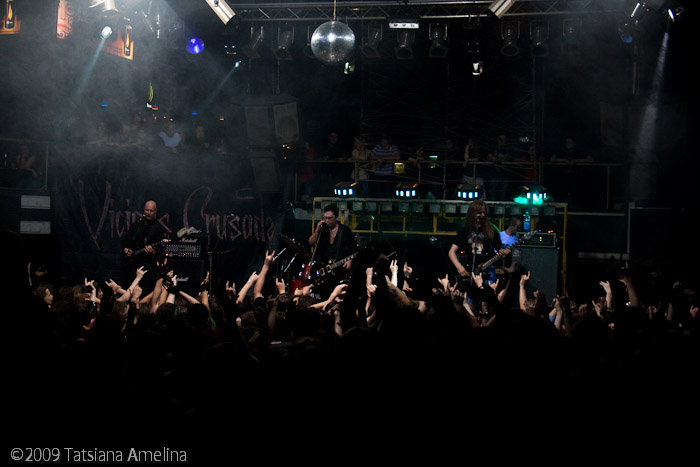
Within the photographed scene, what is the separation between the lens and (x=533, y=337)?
2547 mm

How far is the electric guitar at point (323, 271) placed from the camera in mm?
8290

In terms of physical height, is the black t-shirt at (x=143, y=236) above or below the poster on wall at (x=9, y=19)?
below

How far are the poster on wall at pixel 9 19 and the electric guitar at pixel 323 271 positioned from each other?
5.69 m

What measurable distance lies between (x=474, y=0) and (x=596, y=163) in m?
4.24

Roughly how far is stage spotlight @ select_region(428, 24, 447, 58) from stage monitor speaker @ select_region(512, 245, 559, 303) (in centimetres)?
390

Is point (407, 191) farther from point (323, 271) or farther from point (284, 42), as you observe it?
point (284, 42)

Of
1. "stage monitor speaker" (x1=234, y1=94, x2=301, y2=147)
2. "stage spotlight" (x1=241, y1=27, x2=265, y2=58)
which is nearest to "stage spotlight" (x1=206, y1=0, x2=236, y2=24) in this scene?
"stage spotlight" (x1=241, y1=27, x2=265, y2=58)

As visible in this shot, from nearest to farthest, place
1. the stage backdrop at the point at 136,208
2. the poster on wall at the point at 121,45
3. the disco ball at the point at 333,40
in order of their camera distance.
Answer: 1. the disco ball at the point at 333,40
2. the poster on wall at the point at 121,45
3. the stage backdrop at the point at 136,208

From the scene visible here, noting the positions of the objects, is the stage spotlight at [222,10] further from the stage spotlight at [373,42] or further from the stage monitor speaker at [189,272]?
the stage monitor speaker at [189,272]

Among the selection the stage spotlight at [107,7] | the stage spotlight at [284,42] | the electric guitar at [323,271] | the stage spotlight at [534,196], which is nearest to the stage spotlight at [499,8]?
the stage spotlight at [534,196]

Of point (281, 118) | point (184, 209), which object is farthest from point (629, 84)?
point (184, 209)

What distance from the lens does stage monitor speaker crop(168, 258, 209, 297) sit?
873 centimetres

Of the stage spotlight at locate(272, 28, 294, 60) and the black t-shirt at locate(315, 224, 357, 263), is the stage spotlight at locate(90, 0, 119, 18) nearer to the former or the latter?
the stage spotlight at locate(272, 28, 294, 60)

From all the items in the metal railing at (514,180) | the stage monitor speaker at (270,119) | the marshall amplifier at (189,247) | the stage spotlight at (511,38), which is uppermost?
the stage spotlight at (511,38)
